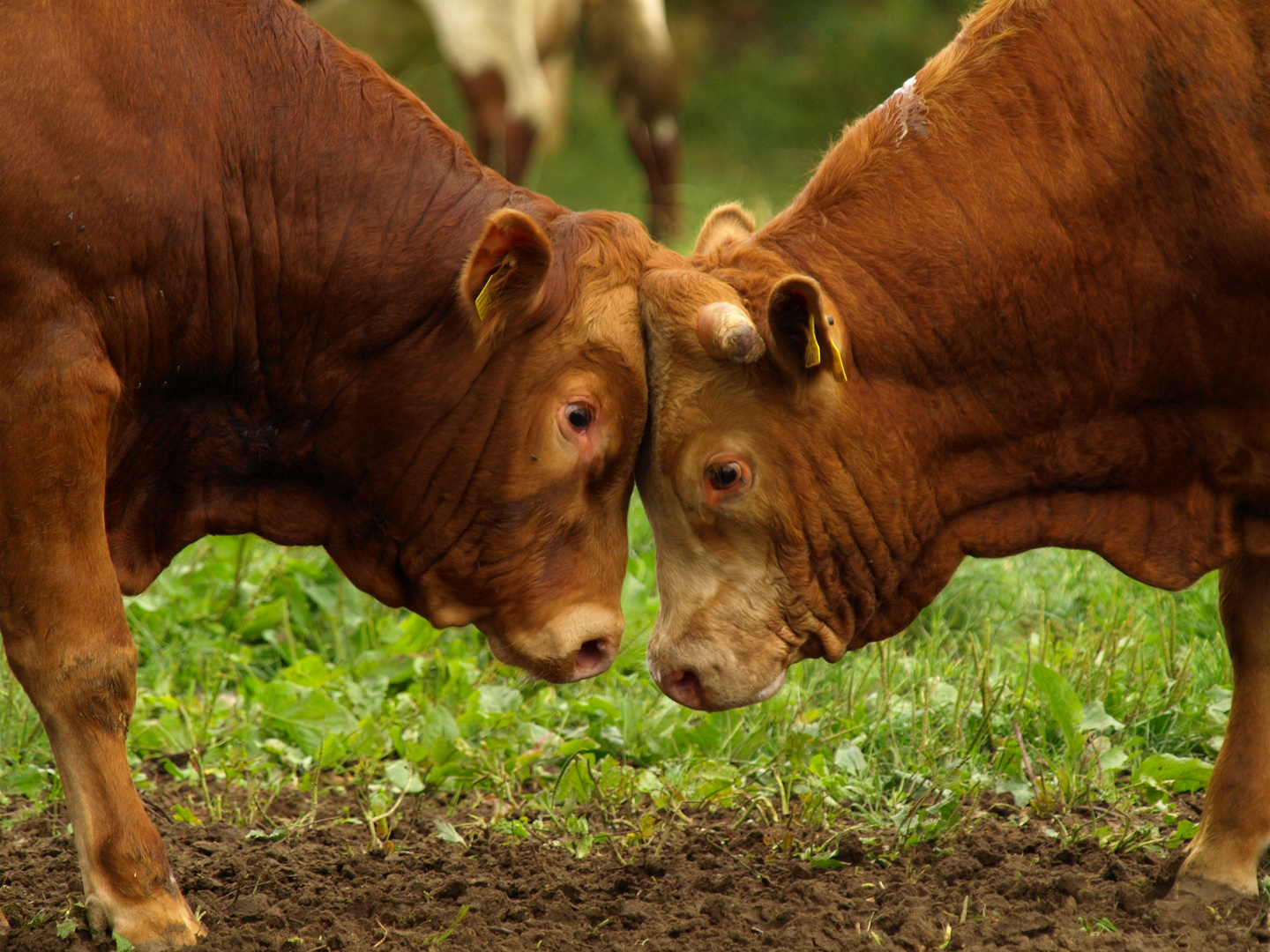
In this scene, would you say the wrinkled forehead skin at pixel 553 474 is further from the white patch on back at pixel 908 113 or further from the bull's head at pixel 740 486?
the white patch on back at pixel 908 113

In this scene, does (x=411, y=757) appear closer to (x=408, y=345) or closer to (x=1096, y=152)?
(x=408, y=345)

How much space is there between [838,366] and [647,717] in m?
1.62

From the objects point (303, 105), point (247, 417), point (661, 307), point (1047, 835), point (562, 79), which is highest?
point (562, 79)

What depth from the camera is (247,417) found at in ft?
12.4

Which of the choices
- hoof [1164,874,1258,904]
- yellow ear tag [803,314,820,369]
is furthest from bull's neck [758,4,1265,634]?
hoof [1164,874,1258,904]

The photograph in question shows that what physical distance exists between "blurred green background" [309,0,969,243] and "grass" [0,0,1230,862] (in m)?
8.66

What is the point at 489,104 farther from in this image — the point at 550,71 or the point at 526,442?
the point at 526,442

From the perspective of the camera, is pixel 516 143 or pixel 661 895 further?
pixel 516 143

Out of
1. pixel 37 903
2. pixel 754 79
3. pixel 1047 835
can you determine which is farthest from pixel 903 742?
pixel 754 79

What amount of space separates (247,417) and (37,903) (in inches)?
48.1

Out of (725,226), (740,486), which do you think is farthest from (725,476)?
(725,226)

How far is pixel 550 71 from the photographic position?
11641 mm

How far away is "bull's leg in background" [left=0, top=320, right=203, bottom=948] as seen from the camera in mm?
3266

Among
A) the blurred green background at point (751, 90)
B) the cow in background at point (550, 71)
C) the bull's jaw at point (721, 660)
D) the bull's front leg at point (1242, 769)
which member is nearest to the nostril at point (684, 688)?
the bull's jaw at point (721, 660)
